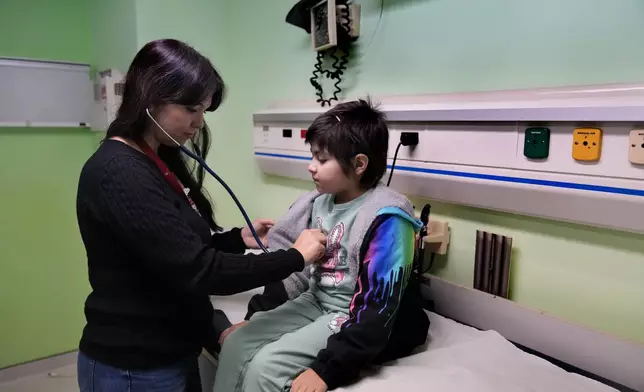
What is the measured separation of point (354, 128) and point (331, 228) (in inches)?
10.0

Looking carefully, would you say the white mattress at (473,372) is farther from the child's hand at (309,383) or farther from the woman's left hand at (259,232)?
the woman's left hand at (259,232)

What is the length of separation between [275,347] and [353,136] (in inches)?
19.8

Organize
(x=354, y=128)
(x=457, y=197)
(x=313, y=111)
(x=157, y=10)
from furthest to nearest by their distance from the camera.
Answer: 1. (x=157, y=10)
2. (x=313, y=111)
3. (x=457, y=197)
4. (x=354, y=128)

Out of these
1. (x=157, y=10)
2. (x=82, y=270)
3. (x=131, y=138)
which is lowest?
(x=82, y=270)

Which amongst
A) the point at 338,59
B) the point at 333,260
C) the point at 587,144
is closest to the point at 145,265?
the point at 333,260

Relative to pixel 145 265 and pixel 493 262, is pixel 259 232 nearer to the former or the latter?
pixel 145 265

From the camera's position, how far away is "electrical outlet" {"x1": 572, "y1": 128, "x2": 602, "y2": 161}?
3.32 ft

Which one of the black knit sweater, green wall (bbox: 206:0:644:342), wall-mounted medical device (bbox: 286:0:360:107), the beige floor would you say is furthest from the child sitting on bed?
the beige floor

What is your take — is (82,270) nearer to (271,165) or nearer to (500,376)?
(271,165)

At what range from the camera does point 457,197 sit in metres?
1.34

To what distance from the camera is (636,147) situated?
37.7 inches

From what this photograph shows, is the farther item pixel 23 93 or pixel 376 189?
pixel 23 93

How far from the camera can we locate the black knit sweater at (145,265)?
2.95 feet

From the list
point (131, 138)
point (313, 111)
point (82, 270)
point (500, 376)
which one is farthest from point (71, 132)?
point (500, 376)
